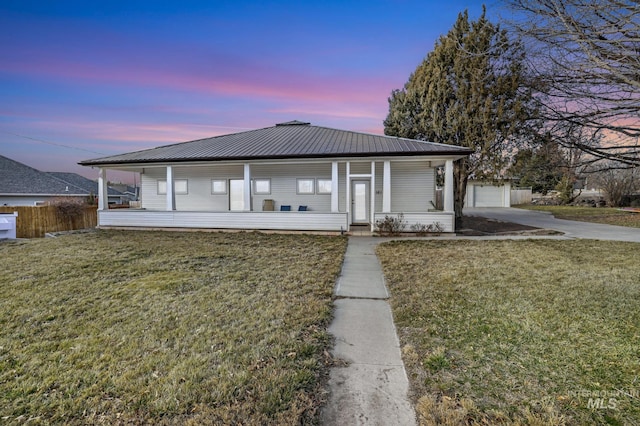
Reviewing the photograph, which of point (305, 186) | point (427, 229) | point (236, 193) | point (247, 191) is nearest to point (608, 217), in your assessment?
point (427, 229)

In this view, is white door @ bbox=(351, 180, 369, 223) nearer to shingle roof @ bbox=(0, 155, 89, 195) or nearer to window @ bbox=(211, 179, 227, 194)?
window @ bbox=(211, 179, 227, 194)

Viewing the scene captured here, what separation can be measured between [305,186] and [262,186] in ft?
7.16

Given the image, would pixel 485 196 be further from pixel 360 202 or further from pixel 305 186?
pixel 305 186

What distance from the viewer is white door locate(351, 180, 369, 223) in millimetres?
13648

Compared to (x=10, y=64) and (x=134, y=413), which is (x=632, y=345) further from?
(x=10, y=64)

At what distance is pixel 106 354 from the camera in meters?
2.79

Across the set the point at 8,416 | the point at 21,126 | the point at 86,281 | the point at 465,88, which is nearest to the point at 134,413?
the point at 8,416

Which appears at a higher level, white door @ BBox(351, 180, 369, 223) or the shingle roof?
the shingle roof

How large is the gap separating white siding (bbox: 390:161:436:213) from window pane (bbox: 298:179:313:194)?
3.90 meters

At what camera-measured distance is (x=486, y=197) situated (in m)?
28.3

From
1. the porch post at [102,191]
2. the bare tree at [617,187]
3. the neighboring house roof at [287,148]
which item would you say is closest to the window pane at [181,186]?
the neighboring house roof at [287,148]

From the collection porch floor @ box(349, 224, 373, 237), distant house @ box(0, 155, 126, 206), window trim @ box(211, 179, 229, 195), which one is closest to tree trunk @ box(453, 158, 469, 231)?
porch floor @ box(349, 224, 373, 237)

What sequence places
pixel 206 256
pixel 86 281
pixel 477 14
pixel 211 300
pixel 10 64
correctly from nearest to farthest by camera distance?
pixel 211 300 < pixel 86 281 < pixel 206 256 < pixel 10 64 < pixel 477 14

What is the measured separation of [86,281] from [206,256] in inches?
103
